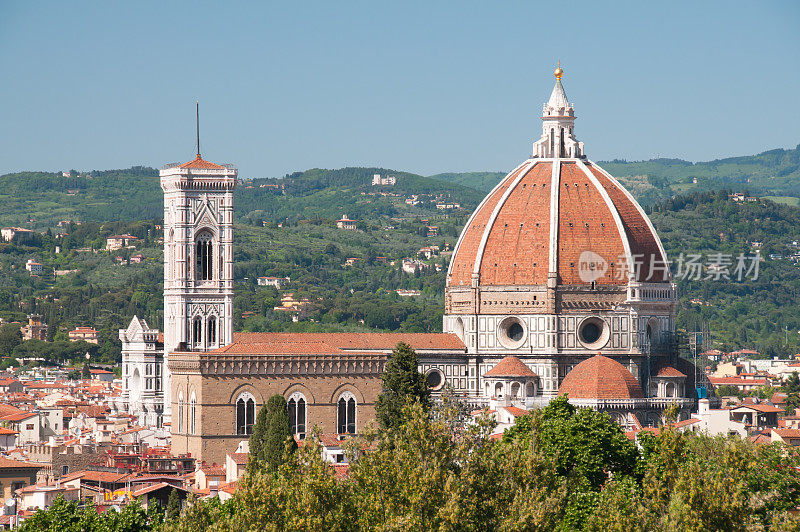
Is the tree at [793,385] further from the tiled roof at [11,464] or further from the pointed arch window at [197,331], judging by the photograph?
the tiled roof at [11,464]

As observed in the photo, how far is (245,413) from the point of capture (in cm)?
7688

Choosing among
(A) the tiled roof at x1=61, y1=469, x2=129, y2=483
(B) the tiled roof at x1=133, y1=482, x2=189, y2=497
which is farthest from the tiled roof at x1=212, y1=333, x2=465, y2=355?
(B) the tiled roof at x1=133, y1=482, x2=189, y2=497

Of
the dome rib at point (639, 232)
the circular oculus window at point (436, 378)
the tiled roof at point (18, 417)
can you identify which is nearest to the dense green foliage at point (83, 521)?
the circular oculus window at point (436, 378)

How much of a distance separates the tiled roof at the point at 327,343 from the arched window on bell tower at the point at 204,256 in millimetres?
5383

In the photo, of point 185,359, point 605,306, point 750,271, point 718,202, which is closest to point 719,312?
point 750,271

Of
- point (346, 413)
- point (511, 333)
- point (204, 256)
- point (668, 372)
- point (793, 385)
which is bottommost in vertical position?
point (793, 385)

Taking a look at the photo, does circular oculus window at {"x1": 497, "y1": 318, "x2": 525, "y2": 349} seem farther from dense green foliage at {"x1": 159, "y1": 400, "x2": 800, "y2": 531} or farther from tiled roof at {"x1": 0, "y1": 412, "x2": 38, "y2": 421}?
dense green foliage at {"x1": 159, "y1": 400, "x2": 800, "y2": 531}

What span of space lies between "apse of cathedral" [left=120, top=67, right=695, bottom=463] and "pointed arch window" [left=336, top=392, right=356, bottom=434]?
85 mm

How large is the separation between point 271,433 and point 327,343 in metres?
18.4

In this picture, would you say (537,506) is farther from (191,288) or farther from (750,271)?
(750,271)

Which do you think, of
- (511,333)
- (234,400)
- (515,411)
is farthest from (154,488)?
(511,333)

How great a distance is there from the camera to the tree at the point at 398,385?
2621 inches

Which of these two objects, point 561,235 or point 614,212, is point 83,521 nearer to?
point 561,235

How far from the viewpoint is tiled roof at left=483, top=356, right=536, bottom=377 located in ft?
276
